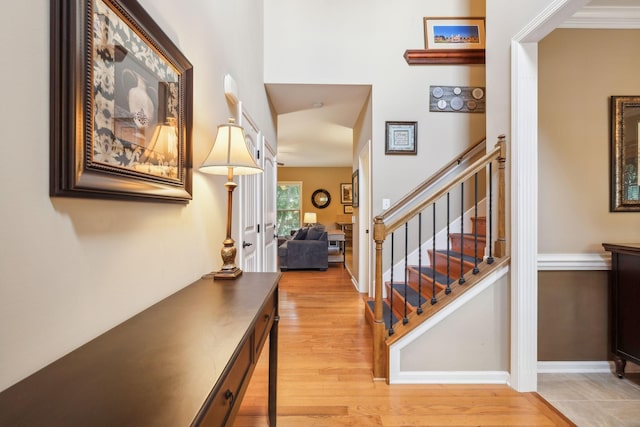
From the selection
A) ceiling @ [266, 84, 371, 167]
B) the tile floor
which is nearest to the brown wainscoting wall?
the tile floor

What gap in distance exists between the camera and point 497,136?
205cm

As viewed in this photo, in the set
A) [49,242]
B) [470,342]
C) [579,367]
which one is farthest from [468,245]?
[49,242]

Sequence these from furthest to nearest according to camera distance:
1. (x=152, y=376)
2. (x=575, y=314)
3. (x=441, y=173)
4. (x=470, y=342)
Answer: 1. (x=441, y=173)
2. (x=575, y=314)
3. (x=470, y=342)
4. (x=152, y=376)

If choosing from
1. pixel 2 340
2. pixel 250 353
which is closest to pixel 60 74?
pixel 2 340

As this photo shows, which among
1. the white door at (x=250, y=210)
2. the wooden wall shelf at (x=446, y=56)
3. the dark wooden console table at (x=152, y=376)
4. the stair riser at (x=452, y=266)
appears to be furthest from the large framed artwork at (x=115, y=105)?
the wooden wall shelf at (x=446, y=56)

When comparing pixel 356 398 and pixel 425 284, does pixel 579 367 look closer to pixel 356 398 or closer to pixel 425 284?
pixel 425 284

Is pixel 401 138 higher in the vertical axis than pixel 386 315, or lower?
higher

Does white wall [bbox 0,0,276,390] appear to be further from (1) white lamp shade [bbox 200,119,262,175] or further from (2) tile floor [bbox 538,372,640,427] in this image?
(2) tile floor [bbox 538,372,640,427]

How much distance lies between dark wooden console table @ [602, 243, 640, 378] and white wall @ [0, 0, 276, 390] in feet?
8.95

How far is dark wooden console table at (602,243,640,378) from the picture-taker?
1.88 metres

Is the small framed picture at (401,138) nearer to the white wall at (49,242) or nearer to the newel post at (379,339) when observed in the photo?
the newel post at (379,339)

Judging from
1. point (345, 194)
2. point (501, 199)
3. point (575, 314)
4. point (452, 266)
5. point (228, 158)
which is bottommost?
point (575, 314)

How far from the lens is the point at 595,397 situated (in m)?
1.81

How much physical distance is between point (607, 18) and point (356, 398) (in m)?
3.22
